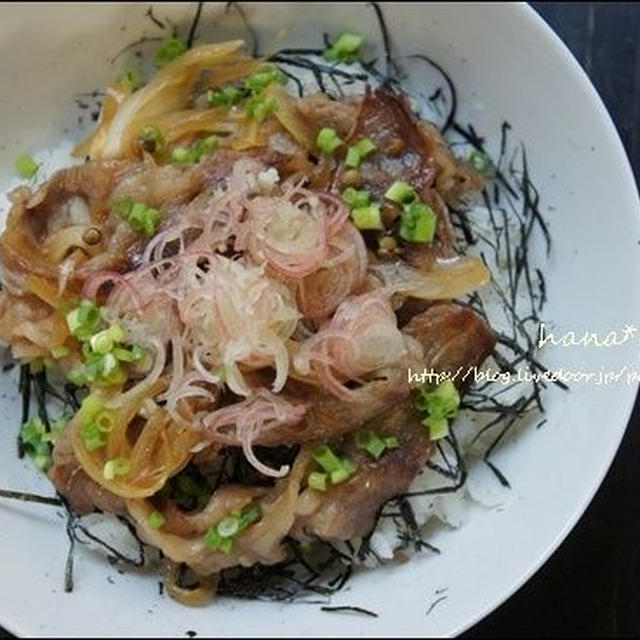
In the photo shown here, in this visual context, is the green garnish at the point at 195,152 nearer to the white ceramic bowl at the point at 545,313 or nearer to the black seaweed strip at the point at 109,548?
the white ceramic bowl at the point at 545,313

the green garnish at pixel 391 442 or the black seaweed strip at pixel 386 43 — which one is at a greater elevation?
the black seaweed strip at pixel 386 43

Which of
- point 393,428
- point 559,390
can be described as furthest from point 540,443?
point 393,428

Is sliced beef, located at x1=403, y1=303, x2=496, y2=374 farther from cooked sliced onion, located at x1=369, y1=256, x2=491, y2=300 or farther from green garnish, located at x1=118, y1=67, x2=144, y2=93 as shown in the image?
green garnish, located at x1=118, y1=67, x2=144, y2=93

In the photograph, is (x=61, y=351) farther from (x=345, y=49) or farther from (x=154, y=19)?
(x=345, y=49)

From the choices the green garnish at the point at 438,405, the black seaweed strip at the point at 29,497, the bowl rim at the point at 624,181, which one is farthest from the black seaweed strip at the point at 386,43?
the black seaweed strip at the point at 29,497

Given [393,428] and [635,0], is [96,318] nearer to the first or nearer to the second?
[393,428]

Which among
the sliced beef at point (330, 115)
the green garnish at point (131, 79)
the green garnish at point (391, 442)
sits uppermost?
the sliced beef at point (330, 115)
